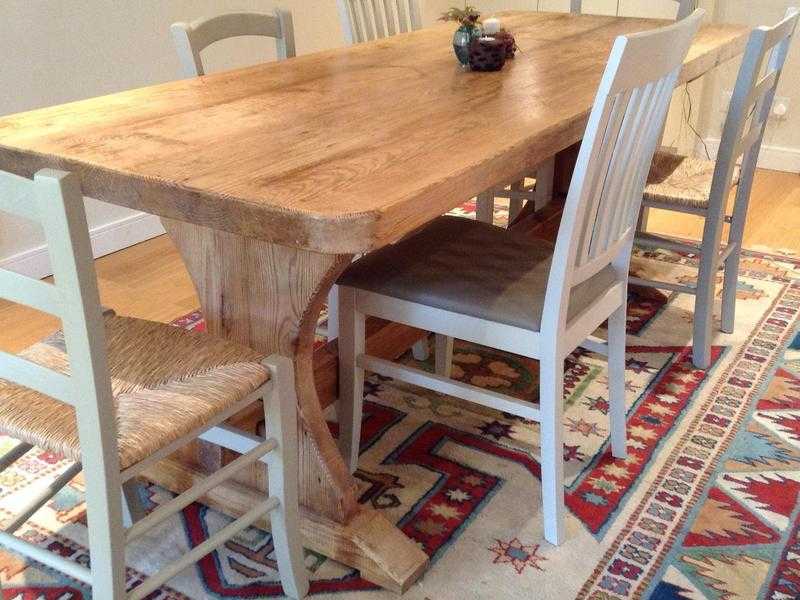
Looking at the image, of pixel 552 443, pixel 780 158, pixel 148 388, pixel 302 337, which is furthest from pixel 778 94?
pixel 148 388

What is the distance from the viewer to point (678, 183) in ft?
8.03

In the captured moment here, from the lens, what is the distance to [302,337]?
59.3 inches

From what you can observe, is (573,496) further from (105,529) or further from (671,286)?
(105,529)

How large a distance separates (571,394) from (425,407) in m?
0.38

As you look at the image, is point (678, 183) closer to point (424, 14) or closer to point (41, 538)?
point (41, 538)

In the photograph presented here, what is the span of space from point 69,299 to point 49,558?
18.2 inches

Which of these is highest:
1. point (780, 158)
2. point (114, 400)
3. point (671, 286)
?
point (114, 400)

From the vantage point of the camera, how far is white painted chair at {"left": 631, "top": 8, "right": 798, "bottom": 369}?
2.18 m

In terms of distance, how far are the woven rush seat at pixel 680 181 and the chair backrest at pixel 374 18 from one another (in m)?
0.94

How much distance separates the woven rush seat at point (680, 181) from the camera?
A: 93.0 inches

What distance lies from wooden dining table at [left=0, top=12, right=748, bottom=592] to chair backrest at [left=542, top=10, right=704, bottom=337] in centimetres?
12

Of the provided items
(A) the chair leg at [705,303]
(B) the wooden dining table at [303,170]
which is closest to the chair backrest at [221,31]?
(B) the wooden dining table at [303,170]

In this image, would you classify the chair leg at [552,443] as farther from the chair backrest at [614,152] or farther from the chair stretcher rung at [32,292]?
the chair stretcher rung at [32,292]

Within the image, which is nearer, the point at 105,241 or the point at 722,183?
the point at 722,183
